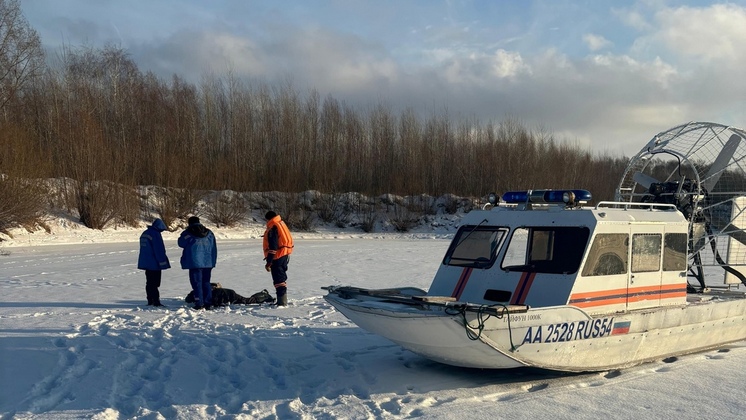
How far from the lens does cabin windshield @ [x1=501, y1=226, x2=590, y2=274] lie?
6.95m

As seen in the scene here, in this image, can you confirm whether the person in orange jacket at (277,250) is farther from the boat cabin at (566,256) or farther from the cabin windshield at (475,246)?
the boat cabin at (566,256)

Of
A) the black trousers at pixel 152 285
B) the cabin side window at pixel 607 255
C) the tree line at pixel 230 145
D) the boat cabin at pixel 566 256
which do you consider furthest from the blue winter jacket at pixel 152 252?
the tree line at pixel 230 145

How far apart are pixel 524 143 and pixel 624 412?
4272 cm

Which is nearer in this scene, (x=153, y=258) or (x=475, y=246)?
(x=475, y=246)

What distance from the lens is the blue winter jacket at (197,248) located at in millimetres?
10125

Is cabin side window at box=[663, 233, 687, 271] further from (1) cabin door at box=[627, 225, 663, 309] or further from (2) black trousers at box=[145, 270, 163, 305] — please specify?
(2) black trousers at box=[145, 270, 163, 305]

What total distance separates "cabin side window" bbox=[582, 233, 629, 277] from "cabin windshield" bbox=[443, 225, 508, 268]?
1038mm

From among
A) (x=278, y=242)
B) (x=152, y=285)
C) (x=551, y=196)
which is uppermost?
(x=551, y=196)

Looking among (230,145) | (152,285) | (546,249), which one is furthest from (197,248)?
(230,145)

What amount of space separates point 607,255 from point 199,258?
6.26 meters

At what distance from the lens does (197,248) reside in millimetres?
10211

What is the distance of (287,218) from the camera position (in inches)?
1547

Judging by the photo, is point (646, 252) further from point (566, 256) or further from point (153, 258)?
point (153, 258)

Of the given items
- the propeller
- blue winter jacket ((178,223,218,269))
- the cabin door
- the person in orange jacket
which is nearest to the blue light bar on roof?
the cabin door
